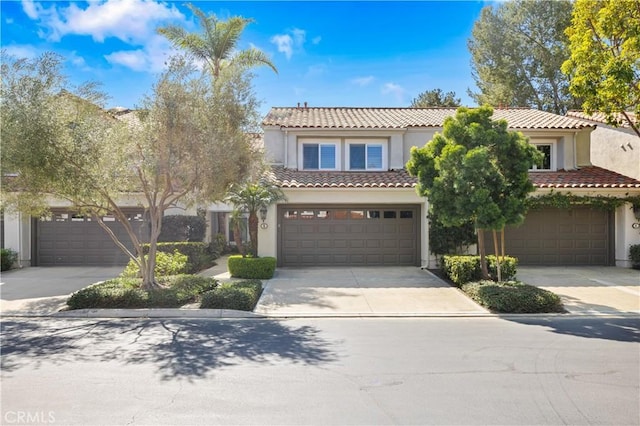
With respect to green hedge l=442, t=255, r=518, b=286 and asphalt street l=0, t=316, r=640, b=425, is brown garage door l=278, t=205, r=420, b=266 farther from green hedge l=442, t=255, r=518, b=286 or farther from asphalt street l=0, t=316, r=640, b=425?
asphalt street l=0, t=316, r=640, b=425

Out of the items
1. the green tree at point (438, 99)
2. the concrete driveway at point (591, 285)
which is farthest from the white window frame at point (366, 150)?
the green tree at point (438, 99)

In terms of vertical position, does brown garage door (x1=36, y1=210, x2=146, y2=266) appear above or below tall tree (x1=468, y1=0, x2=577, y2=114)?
below

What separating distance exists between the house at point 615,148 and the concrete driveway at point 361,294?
34.6 ft

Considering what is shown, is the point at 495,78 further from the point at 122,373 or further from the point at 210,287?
the point at 122,373

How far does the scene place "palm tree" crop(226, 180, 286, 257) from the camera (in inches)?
563

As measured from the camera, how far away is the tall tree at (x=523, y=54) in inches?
1144

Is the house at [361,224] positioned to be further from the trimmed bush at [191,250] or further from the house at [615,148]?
the trimmed bush at [191,250]

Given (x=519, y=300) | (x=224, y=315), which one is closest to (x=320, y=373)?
(x=224, y=315)

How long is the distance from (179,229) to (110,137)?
7.78 metres

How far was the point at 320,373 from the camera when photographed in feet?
18.8

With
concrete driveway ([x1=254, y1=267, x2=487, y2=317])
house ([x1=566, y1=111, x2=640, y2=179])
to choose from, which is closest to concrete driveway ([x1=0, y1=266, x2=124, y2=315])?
concrete driveway ([x1=254, y1=267, x2=487, y2=317])

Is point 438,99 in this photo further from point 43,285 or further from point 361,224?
point 43,285

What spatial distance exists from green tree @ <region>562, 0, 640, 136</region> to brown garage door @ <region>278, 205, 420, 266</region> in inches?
293

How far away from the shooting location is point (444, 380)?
17.9 ft
